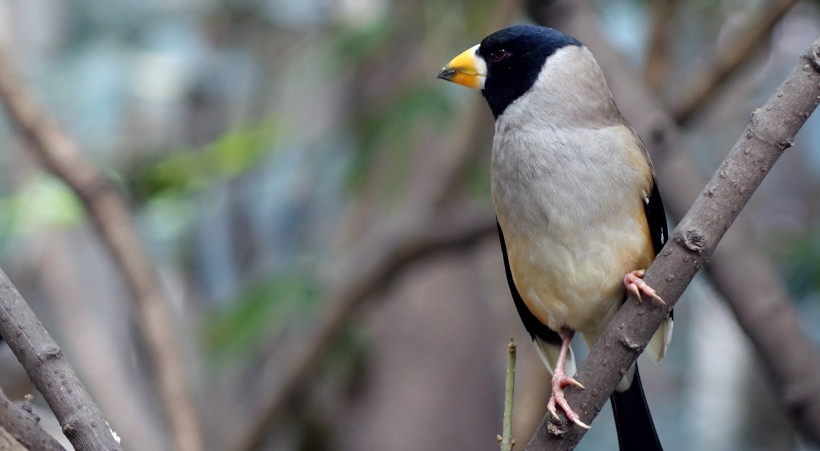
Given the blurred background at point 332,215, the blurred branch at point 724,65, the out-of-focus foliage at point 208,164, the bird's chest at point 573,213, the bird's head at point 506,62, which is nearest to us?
the bird's chest at point 573,213

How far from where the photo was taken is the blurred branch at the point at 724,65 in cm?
332

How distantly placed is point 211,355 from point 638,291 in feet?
7.67

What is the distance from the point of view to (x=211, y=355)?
12.5 ft

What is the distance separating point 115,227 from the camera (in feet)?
11.5

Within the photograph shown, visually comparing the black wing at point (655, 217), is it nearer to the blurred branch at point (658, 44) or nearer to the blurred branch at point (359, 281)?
the blurred branch at point (359, 281)

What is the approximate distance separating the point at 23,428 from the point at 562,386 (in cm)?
106

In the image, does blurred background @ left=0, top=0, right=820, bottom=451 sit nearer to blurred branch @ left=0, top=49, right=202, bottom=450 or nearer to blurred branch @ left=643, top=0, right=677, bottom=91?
blurred branch @ left=643, top=0, right=677, bottom=91

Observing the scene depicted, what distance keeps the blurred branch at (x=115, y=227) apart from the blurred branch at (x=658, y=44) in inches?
72.7

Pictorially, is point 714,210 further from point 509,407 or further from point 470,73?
point 470,73

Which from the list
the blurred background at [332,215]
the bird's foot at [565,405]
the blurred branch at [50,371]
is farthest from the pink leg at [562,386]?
the blurred background at [332,215]

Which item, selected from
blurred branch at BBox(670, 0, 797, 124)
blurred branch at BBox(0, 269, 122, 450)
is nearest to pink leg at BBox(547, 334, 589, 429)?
blurred branch at BBox(0, 269, 122, 450)

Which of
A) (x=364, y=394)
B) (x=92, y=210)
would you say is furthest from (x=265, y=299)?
(x=364, y=394)

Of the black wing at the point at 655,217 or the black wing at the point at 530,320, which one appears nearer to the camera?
the black wing at the point at 655,217

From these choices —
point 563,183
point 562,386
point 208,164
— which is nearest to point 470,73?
point 563,183
